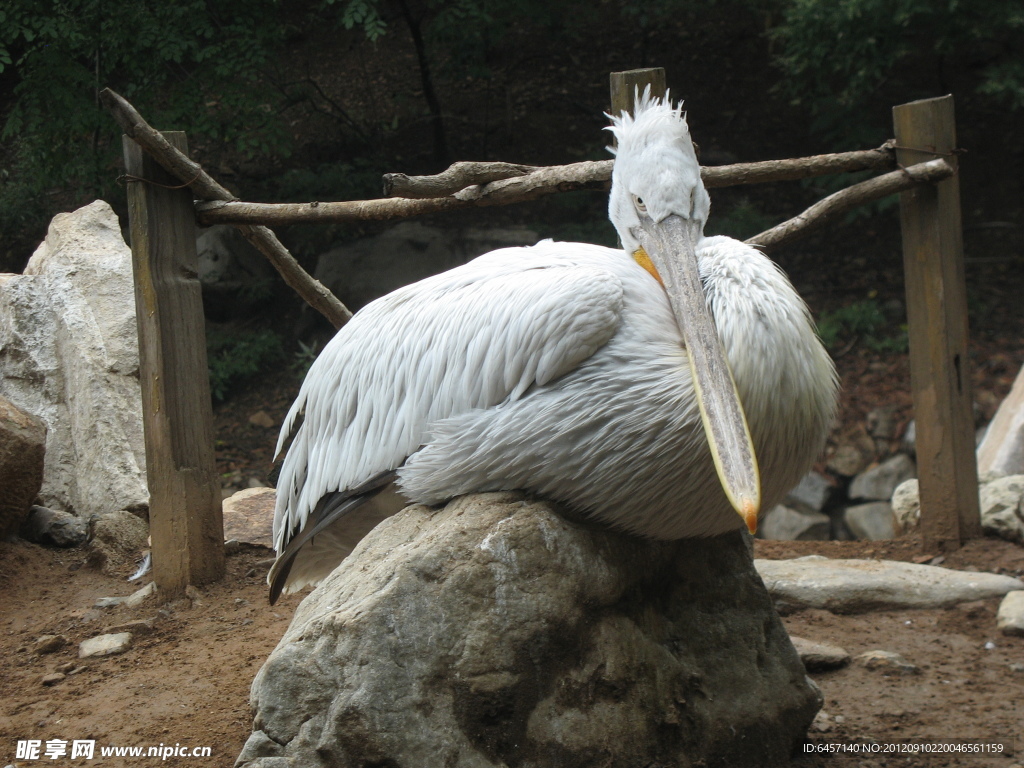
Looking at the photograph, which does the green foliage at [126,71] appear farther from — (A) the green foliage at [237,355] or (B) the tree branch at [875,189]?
(B) the tree branch at [875,189]

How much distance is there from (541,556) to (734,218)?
289 inches

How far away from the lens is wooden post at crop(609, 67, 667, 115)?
3688mm

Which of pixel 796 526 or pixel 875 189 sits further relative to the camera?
pixel 796 526

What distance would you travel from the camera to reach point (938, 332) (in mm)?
4312

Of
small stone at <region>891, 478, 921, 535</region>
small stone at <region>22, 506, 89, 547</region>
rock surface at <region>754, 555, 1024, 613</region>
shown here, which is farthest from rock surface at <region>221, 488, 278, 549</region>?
small stone at <region>891, 478, 921, 535</region>

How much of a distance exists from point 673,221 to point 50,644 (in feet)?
8.75

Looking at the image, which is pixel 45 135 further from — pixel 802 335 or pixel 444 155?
pixel 802 335

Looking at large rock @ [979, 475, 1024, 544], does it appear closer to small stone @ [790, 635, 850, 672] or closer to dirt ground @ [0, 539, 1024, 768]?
dirt ground @ [0, 539, 1024, 768]

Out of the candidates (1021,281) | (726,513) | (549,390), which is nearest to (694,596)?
(726,513)

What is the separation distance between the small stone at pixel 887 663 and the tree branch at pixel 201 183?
8.55 feet

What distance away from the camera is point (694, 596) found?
2611mm

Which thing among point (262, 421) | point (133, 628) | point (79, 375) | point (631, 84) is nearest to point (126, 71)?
point (262, 421)

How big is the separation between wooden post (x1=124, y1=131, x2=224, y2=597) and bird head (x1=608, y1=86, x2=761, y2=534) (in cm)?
189

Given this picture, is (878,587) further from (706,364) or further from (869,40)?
(869,40)
